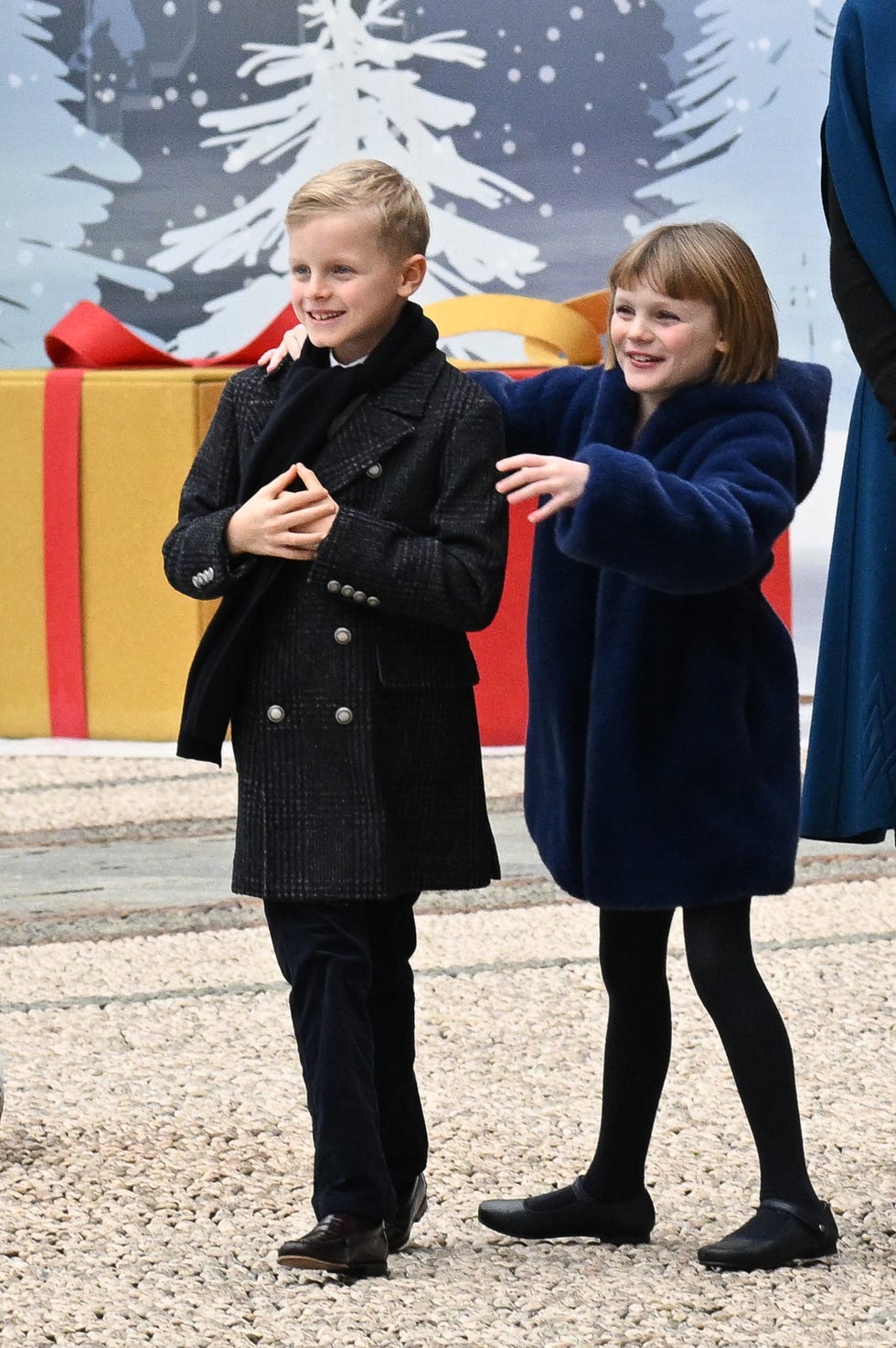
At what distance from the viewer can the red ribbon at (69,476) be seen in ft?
15.7

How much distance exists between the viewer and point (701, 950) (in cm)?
201

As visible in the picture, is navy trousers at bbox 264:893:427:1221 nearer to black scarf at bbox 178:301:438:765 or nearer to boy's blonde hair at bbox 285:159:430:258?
black scarf at bbox 178:301:438:765

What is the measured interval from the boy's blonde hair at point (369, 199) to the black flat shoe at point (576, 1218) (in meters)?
0.97

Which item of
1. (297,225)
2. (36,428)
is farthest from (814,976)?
(36,428)

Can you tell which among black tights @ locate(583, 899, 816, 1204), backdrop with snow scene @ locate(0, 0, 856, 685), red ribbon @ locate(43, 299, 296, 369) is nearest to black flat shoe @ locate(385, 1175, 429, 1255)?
black tights @ locate(583, 899, 816, 1204)

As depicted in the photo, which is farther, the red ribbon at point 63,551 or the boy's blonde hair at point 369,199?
the red ribbon at point 63,551

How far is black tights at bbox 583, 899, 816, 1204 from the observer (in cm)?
200

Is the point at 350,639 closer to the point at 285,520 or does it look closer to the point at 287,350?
the point at 285,520

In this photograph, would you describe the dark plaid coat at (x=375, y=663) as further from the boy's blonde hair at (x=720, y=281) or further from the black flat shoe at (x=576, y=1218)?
the black flat shoe at (x=576, y=1218)

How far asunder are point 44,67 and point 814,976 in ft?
15.9

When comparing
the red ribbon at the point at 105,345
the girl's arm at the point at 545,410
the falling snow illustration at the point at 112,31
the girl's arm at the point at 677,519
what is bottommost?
the red ribbon at the point at 105,345

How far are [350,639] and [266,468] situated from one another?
Answer: 0.64 ft

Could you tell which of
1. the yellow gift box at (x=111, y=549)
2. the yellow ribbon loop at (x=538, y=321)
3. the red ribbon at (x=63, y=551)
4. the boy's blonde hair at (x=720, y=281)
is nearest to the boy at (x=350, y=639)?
the boy's blonde hair at (x=720, y=281)

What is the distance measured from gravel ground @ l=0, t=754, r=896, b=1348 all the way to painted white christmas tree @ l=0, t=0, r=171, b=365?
390cm
